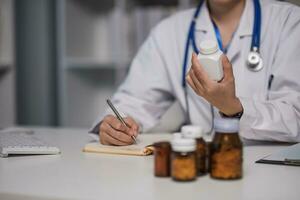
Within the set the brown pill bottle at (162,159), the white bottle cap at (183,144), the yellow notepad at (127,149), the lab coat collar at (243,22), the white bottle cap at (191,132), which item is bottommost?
the yellow notepad at (127,149)

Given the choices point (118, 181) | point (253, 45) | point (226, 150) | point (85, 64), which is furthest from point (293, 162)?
point (85, 64)

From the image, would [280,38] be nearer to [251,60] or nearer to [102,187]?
[251,60]

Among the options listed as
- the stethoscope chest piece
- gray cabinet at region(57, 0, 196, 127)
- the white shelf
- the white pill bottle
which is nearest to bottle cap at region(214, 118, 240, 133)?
the white pill bottle

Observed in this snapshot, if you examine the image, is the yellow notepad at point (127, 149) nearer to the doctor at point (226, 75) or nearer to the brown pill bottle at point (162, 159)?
the doctor at point (226, 75)

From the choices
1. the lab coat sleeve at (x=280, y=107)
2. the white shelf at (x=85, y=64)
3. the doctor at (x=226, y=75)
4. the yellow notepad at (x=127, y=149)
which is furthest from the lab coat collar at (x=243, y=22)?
the white shelf at (x=85, y=64)

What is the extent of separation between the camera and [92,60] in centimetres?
258

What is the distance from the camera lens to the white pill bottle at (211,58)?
922mm

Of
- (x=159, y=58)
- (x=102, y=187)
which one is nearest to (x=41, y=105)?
(x=159, y=58)

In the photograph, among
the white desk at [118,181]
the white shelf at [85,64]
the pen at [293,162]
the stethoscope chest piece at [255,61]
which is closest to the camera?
the white desk at [118,181]

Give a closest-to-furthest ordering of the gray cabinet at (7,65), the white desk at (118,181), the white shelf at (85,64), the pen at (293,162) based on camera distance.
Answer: the white desk at (118,181) → the pen at (293,162) → the gray cabinet at (7,65) → the white shelf at (85,64)

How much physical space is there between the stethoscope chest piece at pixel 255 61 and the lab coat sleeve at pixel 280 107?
1.7 inches

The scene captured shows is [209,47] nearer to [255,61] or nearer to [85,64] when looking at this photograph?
[255,61]

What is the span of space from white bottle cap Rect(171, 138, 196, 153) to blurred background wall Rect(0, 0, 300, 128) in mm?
1645

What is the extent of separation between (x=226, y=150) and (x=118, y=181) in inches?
7.7
